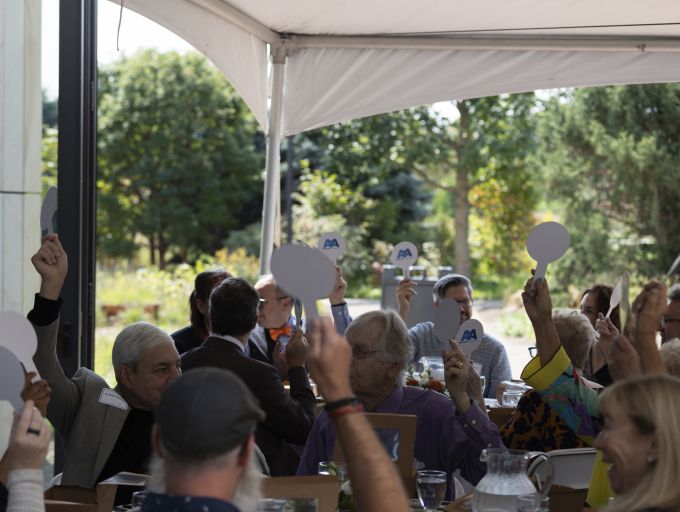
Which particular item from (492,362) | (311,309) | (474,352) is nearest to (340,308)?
(474,352)

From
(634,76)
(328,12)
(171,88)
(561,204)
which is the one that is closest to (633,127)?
(561,204)

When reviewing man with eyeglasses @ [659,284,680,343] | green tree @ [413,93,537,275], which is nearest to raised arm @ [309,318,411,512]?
man with eyeglasses @ [659,284,680,343]

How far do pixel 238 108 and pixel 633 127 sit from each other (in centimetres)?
1117

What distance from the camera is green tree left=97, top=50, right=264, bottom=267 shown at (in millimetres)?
22344

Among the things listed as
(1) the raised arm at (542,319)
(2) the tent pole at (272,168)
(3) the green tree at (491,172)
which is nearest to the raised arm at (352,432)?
(1) the raised arm at (542,319)

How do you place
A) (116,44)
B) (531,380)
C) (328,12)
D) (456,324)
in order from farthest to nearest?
(328,12)
(116,44)
(456,324)
(531,380)

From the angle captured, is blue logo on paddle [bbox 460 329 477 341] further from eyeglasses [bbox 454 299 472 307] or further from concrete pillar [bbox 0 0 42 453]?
concrete pillar [bbox 0 0 42 453]

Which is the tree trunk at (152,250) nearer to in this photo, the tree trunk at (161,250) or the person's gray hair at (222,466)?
the tree trunk at (161,250)

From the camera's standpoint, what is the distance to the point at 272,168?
650 centimetres

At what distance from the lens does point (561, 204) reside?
1563 cm

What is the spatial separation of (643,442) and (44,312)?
195 cm

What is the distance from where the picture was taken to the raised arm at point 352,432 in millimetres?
1636

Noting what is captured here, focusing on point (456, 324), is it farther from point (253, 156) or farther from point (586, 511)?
point (253, 156)

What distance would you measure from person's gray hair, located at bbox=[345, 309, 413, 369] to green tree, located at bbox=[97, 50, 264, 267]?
19075 millimetres
